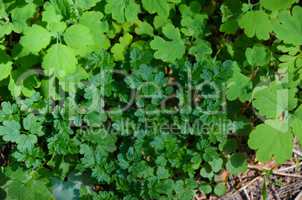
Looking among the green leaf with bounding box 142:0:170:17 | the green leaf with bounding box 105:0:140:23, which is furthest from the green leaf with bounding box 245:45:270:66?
the green leaf with bounding box 105:0:140:23

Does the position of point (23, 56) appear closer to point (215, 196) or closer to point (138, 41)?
point (138, 41)

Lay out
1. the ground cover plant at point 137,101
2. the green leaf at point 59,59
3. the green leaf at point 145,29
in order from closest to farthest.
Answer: the green leaf at point 59,59 < the ground cover plant at point 137,101 < the green leaf at point 145,29

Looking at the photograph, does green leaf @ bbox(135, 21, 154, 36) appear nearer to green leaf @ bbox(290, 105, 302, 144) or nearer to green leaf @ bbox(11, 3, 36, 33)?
green leaf @ bbox(11, 3, 36, 33)

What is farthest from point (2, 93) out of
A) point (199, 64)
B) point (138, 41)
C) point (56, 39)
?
point (199, 64)

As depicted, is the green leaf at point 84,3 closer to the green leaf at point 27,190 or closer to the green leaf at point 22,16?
the green leaf at point 22,16

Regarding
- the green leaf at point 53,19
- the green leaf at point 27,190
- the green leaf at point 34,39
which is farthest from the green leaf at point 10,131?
the green leaf at point 53,19
